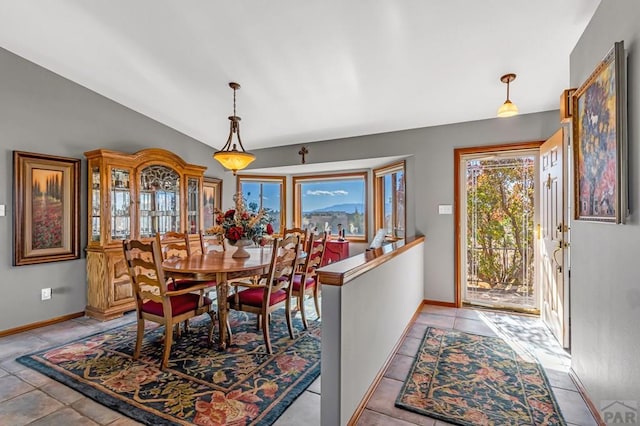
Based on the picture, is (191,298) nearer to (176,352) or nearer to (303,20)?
(176,352)

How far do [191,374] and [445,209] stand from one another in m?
3.30

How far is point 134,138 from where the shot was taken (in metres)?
4.22

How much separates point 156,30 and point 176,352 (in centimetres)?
274

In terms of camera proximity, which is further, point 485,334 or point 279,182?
point 279,182

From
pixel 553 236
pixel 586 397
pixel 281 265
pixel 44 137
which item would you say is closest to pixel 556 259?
pixel 553 236

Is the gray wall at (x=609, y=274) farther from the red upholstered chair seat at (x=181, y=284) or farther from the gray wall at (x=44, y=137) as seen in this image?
the gray wall at (x=44, y=137)

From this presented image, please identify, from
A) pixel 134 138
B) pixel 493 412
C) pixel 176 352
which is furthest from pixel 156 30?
pixel 493 412

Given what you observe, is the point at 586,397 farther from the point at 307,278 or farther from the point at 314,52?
the point at 314,52

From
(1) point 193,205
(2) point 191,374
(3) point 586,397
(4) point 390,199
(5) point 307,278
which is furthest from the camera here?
(4) point 390,199

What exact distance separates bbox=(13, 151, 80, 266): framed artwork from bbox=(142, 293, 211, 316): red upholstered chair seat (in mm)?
1773

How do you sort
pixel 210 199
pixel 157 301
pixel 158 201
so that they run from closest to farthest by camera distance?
pixel 157 301 < pixel 158 201 < pixel 210 199

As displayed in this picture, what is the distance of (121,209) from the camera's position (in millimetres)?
3850

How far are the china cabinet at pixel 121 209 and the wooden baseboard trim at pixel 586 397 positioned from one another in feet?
14.3

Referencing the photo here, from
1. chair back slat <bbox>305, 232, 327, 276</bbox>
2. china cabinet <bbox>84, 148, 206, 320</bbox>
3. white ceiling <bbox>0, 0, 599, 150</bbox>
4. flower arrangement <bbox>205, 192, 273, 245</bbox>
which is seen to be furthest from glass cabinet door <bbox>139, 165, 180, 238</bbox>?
chair back slat <bbox>305, 232, 327, 276</bbox>
